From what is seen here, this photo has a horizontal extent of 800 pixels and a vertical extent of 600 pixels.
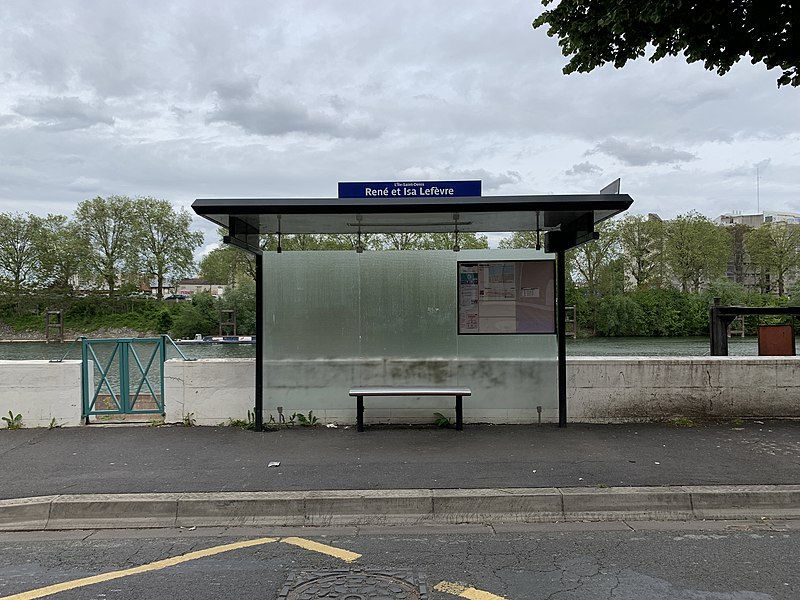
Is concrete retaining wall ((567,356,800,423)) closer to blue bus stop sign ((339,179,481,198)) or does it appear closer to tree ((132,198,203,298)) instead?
blue bus stop sign ((339,179,481,198))

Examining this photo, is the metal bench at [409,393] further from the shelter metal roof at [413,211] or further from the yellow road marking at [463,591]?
the yellow road marking at [463,591]

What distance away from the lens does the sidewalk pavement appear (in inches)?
215

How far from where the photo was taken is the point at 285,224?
8297 millimetres

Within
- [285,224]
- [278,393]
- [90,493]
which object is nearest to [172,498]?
[90,493]

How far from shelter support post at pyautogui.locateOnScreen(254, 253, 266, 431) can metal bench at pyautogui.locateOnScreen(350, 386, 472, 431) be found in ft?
3.89

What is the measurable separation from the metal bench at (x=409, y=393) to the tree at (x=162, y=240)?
2253 inches

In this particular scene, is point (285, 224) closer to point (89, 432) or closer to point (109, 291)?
point (89, 432)

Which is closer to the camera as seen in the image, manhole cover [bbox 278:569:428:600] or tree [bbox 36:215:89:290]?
manhole cover [bbox 278:569:428:600]

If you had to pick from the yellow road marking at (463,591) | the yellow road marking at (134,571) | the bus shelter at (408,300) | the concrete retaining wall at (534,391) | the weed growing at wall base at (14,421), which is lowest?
the yellow road marking at (134,571)

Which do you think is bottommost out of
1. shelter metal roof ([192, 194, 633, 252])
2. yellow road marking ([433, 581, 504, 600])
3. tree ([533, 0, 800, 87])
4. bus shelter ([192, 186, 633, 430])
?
yellow road marking ([433, 581, 504, 600])

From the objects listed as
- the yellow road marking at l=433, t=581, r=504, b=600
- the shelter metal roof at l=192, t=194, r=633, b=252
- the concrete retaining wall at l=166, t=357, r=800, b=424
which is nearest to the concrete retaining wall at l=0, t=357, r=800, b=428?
the concrete retaining wall at l=166, t=357, r=800, b=424

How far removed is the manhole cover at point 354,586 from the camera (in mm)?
3850

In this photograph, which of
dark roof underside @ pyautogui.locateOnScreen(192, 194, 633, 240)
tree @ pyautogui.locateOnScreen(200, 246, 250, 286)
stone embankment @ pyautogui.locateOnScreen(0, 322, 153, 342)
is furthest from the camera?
stone embankment @ pyautogui.locateOnScreen(0, 322, 153, 342)

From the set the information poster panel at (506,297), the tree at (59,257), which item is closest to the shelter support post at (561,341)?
the information poster panel at (506,297)
